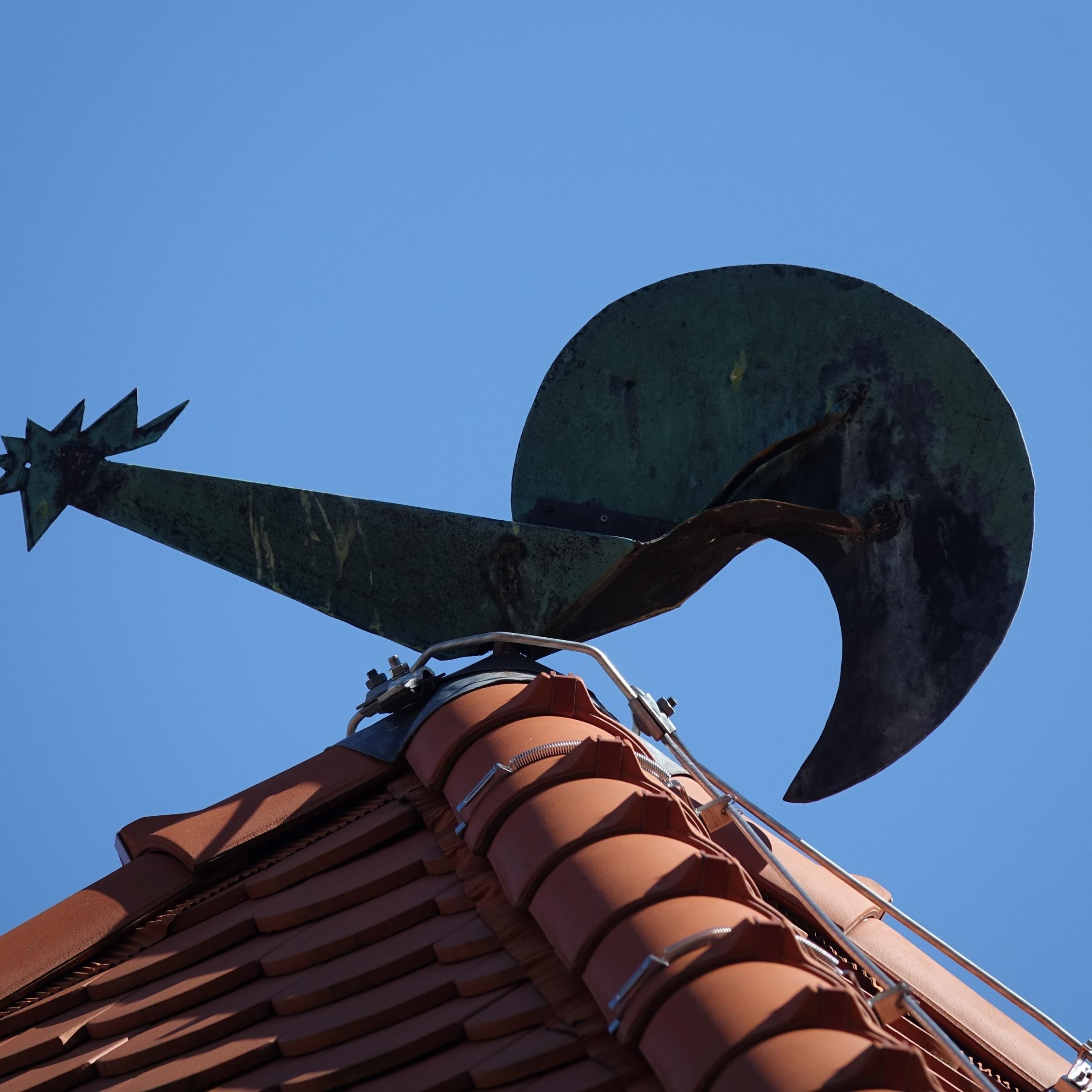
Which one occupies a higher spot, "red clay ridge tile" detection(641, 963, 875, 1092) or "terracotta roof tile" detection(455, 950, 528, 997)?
"terracotta roof tile" detection(455, 950, 528, 997)

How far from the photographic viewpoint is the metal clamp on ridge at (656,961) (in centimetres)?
230

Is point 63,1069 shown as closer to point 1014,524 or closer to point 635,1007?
point 635,1007

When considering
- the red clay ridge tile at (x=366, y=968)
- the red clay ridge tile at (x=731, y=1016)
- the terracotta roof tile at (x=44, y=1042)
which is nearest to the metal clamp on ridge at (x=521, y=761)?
the red clay ridge tile at (x=366, y=968)

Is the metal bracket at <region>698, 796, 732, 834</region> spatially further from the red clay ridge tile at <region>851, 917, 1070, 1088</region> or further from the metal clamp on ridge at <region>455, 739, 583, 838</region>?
the red clay ridge tile at <region>851, 917, 1070, 1088</region>

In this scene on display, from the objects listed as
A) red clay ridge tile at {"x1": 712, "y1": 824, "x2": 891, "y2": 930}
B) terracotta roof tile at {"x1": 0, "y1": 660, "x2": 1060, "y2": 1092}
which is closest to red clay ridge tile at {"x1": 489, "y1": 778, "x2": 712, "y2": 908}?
terracotta roof tile at {"x1": 0, "y1": 660, "x2": 1060, "y2": 1092}

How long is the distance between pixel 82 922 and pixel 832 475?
7.33 feet

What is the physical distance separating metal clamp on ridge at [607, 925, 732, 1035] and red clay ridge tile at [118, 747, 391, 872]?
1.23m

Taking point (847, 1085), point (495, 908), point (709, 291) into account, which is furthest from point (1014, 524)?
point (847, 1085)

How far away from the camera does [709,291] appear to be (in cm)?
407

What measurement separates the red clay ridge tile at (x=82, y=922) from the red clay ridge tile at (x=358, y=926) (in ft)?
1.41

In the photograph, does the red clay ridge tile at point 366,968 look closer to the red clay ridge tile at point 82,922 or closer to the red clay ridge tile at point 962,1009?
the red clay ridge tile at point 82,922

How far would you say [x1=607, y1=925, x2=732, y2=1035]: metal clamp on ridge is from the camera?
2303 mm

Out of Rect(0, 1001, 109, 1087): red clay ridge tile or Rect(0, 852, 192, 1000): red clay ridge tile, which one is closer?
Rect(0, 1001, 109, 1087): red clay ridge tile

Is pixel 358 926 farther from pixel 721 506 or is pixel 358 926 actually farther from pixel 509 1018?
pixel 721 506
